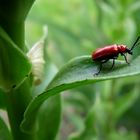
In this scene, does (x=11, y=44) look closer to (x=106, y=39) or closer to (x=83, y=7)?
(x=106, y=39)

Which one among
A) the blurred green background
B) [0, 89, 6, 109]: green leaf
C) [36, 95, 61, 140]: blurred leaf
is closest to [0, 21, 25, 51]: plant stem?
[0, 89, 6, 109]: green leaf

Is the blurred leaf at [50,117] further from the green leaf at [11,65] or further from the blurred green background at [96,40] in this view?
the blurred green background at [96,40]

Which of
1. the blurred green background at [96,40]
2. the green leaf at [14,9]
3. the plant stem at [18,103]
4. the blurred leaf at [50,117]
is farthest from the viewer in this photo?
the blurred green background at [96,40]

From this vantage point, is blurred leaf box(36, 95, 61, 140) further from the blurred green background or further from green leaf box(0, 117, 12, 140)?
the blurred green background

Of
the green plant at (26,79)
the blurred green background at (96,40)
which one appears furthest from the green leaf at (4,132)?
the blurred green background at (96,40)

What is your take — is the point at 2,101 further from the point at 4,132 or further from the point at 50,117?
the point at 50,117
